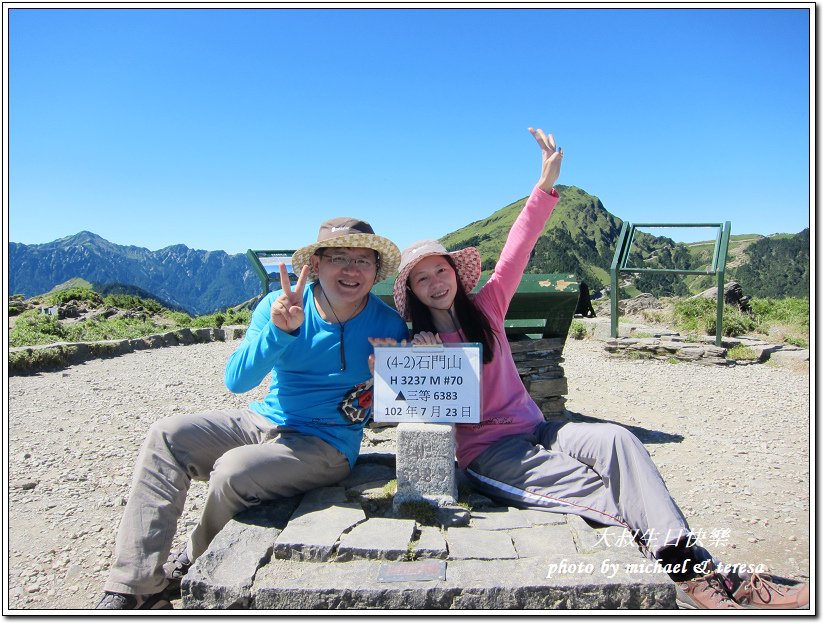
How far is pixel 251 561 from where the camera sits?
2500mm

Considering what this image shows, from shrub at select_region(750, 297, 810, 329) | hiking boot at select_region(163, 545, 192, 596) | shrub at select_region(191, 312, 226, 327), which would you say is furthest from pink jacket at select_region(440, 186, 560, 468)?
shrub at select_region(191, 312, 226, 327)

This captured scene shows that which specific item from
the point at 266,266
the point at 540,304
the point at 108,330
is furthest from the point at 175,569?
the point at 108,330

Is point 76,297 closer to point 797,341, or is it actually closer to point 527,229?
point 797,341

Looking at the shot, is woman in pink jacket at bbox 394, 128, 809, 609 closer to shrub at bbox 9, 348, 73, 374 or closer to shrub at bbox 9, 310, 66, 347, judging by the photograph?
shrub at bbox 9, 348, 73, 374

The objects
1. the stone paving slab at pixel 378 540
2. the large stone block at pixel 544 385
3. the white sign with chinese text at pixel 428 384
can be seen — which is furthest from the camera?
the large stone block at pixel 544 385

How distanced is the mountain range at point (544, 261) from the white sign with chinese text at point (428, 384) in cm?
256

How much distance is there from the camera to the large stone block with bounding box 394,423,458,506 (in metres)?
2.86

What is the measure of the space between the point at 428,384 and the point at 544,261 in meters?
46.1

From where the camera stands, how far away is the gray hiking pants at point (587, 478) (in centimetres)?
271

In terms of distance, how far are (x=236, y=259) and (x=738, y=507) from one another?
17354cm

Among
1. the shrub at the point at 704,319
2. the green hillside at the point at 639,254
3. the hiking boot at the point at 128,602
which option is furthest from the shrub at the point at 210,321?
the hiking boot at the point at 128,602

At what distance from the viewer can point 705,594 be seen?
2.51 m

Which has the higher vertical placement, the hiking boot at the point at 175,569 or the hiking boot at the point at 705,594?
the hiking boot at the point at 705,594

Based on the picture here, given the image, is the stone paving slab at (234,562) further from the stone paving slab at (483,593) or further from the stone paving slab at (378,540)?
the stone paving slab at (378,540)
